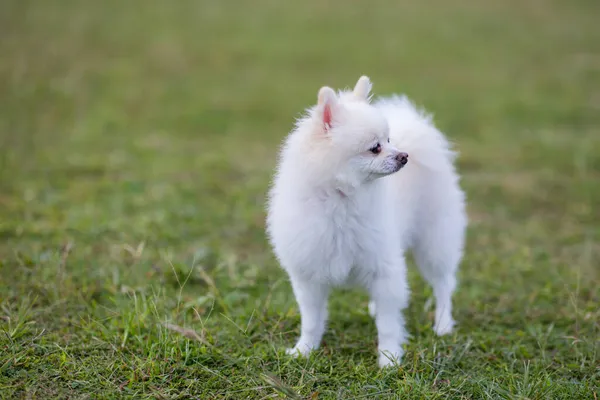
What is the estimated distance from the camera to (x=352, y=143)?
3.30m

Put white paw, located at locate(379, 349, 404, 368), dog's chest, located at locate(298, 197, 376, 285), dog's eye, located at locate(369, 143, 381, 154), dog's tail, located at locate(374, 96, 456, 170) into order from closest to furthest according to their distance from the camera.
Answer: dog's eye, located at locate(369, 143, 381, 154) → dog's chest, located at locate(298, 197, 376, 285) → white paw, located at locate(379, 349, 404, 368) → dog's tail, located at locate(374, 96, 456, 170)

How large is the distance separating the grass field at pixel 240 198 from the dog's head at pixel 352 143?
41.8 inches

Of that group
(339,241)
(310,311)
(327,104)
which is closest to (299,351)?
(310,311)

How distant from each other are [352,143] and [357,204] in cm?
35

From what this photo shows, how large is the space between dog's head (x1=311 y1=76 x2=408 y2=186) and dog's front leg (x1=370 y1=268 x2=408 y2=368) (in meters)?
0.65

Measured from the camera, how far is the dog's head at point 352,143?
3.29 m

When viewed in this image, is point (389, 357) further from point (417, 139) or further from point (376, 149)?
point (417, 139)

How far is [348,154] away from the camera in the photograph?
10.9ft

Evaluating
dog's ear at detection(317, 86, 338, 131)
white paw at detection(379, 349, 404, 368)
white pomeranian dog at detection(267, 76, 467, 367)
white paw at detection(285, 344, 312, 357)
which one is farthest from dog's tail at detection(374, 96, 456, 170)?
A: white paw at detection(285, 344, 312, 357)

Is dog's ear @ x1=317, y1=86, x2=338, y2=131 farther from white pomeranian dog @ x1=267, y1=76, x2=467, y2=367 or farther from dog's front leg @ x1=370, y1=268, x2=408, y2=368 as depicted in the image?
dog's front leg @ x1=370, y1=268, x2=408, y2=368

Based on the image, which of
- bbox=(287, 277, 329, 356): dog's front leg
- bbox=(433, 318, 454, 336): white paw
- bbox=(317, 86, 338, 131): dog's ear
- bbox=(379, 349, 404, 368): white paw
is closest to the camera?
bbox=(317, 86, 338, 131): dog's ear

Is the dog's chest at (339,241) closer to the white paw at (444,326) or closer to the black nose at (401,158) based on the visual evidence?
the black nose at (401,158)

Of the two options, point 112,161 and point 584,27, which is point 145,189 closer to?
point 112,161

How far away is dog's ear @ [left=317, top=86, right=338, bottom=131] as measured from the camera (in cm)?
324
